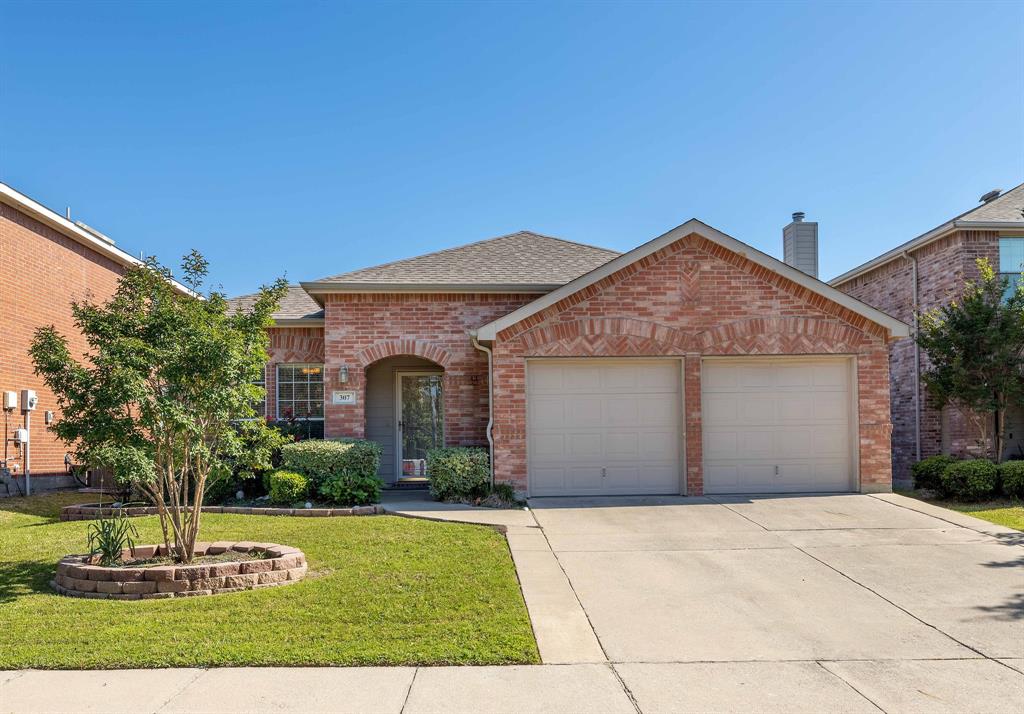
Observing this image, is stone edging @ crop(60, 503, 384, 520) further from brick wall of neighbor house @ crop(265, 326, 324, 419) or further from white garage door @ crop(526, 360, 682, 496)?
brick wall of neighbor house @ crop(265, 326, 324, 419)

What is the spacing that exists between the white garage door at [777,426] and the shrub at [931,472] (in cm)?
162

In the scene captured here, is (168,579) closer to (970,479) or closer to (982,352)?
(970,479)

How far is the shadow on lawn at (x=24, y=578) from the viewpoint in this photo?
21.4 ft

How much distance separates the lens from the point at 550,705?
13.8 ft

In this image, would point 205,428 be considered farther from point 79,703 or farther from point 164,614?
point 79,703

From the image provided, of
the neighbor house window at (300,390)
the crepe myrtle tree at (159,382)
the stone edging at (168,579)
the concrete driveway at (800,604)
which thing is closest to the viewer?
the concrete driveway at (800,604)

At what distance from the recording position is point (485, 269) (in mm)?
14000

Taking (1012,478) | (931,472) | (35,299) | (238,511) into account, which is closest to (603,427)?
(931,472)

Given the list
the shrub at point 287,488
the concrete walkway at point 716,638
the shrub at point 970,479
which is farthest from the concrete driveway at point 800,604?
the shrub at point 287,488

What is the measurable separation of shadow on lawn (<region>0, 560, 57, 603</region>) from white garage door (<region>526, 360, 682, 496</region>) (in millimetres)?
6995

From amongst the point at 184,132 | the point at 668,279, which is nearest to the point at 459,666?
the point at 668,279

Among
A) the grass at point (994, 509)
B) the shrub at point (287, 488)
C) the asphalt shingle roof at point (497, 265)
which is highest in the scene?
the asphalt shingle roof at point (497, 265)

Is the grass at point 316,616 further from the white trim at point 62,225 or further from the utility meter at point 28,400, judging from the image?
the white trim at point 62,225

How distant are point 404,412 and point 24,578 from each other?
8.31m
